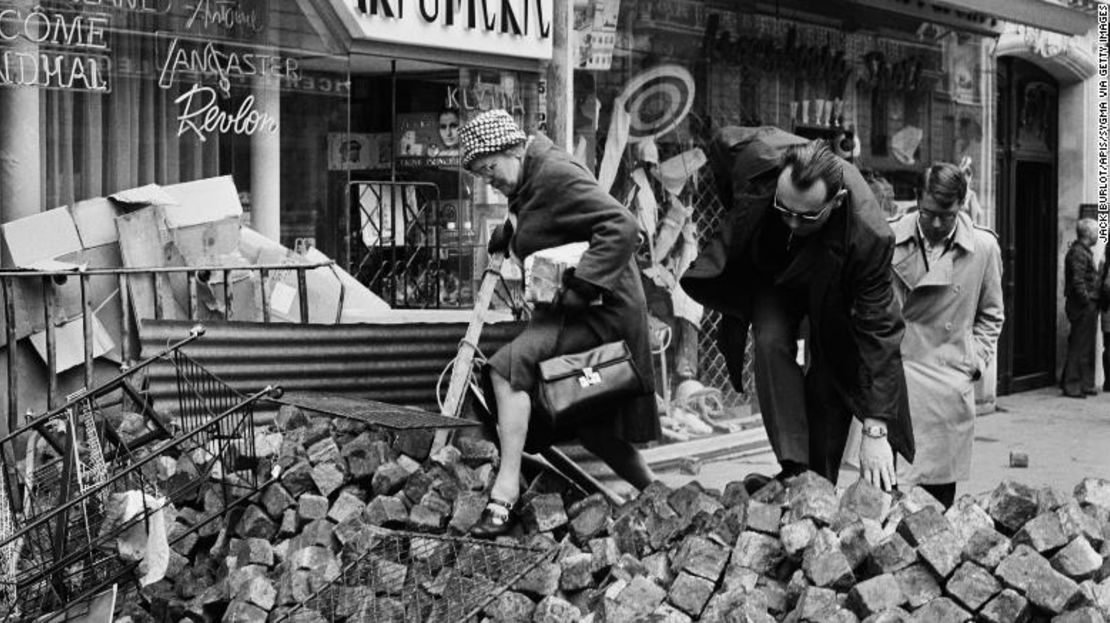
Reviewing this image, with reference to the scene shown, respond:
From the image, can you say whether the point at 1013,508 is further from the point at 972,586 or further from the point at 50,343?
the point at 50,343

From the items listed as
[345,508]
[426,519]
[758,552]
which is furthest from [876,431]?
[345,508]

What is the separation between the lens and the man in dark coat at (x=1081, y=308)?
16.7 m

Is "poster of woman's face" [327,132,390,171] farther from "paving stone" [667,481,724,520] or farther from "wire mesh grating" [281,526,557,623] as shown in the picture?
"paving stone" [667,481,724,520]

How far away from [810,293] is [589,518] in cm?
112

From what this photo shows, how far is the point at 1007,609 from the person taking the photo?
508 centimetres

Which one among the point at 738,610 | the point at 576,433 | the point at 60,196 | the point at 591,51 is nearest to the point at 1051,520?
the point at 738,610

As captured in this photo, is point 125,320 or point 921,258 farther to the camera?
point 125,320

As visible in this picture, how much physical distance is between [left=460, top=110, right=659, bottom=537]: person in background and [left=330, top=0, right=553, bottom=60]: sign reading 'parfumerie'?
2.80m

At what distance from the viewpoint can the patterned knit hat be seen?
21.8ft

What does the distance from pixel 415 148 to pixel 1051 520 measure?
5.55 metres

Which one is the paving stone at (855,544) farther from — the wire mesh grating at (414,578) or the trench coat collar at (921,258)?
the trench coat collar at (921,258)

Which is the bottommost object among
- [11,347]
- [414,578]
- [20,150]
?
[414,578]

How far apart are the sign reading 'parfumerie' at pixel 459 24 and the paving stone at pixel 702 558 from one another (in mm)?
4513

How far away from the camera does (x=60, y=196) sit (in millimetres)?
8414
